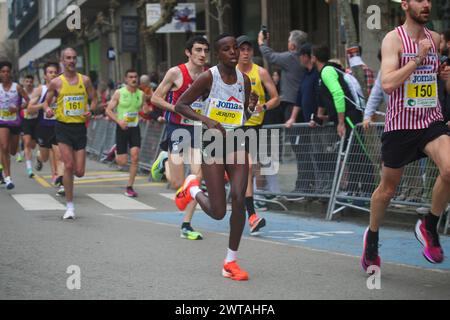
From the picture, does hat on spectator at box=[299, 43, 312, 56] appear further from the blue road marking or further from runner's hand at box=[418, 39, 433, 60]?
runner's hand at box=[418, 39, 433, 60]

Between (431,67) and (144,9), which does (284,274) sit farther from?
(144,9)

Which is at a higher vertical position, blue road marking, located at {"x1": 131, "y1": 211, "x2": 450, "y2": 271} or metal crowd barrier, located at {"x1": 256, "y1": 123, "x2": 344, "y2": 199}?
metal crowd barrier, located at {"x1": 256, "y1": 123, "x2": 344, "y2": 199}

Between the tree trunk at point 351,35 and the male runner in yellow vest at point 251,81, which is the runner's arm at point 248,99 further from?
the tree trunk at point 351,35

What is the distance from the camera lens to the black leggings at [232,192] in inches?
280

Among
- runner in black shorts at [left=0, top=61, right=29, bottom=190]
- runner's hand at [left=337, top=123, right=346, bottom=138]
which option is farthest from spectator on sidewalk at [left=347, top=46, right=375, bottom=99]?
runner in black shorts at [left=0, top=61, right=29, bottom=190]

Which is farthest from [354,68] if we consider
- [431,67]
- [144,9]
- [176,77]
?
[144,9]

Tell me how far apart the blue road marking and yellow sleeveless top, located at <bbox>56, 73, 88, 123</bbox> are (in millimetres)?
1434

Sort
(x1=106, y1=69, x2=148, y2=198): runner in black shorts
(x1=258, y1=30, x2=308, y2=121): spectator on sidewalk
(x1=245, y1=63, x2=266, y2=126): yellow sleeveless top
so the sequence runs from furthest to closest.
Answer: (x1=106, y1=69, x2=148, y2=198): runner in black shorts
(x1=258, y1=30, x2=308, y2=121): spectator on sidewalk
(x1=245, y1=63, x2=266, y2=126): yellow sleeveless top

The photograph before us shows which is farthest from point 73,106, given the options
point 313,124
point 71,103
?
point 313,124

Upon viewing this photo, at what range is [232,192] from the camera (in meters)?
7.20

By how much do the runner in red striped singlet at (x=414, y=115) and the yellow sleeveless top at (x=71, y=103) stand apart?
208 inches

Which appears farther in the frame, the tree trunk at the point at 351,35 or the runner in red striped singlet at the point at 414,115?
the tree trunk at the point at 351,35

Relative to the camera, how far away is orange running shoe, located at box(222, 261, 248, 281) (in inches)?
272

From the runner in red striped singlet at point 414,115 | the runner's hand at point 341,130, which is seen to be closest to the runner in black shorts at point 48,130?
the runner's hand at point 341,130
